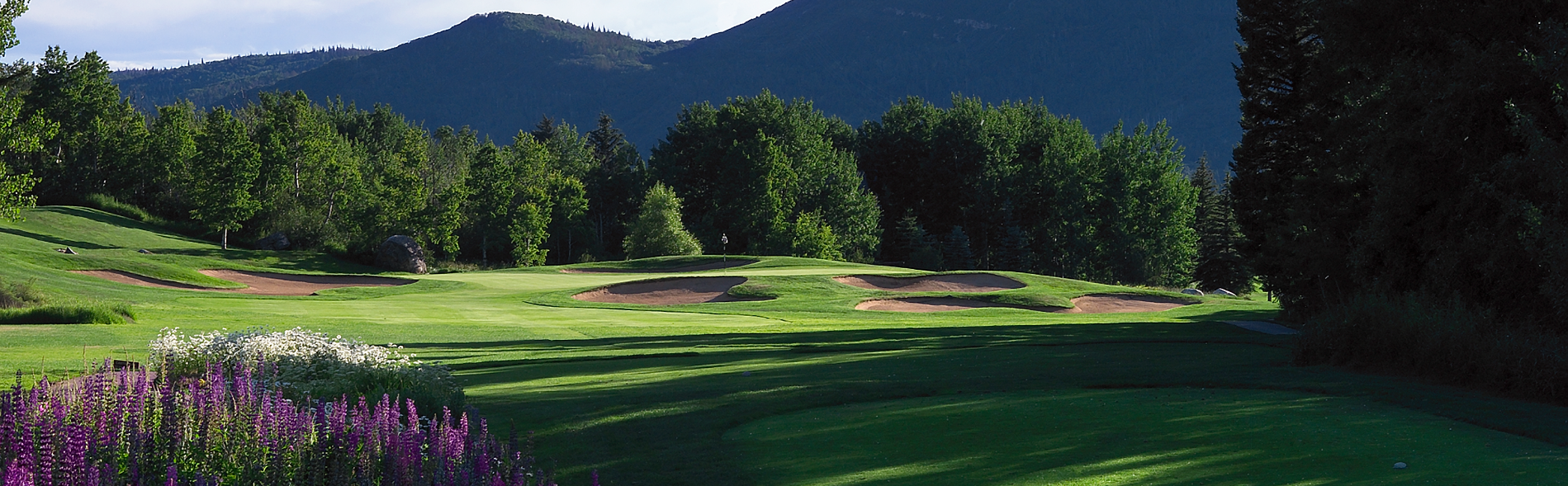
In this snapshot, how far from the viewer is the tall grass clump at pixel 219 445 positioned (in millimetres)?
5305

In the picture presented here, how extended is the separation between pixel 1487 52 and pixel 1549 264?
369cm

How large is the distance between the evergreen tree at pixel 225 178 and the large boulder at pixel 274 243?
153 cm

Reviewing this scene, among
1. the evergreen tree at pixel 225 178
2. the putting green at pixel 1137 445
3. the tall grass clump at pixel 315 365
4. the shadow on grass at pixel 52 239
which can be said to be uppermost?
the evergreen tree at pixel 225 178

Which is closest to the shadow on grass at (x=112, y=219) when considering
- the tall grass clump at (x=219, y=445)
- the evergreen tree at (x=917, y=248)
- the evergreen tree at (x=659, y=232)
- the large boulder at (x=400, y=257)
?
the large boulder at (x=400, y=257)

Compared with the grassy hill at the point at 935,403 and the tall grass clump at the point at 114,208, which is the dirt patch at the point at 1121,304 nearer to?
the grassy hill at the point at 935,403

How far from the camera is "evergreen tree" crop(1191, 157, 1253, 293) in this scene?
71.7 meters

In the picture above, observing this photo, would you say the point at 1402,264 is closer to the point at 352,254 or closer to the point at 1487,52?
the point at 1487,52

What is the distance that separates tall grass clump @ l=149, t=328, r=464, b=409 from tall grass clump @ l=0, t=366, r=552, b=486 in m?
2.47

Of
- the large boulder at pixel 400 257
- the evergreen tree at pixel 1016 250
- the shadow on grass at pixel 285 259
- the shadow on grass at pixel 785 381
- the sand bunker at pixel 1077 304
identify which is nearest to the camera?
the shadow on grass at pixel 785 381

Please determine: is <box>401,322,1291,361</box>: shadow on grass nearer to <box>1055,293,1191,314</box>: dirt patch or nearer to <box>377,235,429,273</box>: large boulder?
<box>1055,293,1191,314</box>: dirt patch

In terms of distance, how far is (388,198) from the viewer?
62.3m

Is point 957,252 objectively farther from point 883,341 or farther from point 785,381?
point 785,381

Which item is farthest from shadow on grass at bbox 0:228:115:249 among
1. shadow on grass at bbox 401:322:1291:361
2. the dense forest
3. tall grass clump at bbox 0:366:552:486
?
the dense forest

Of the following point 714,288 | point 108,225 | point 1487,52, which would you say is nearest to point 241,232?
point 108,225
